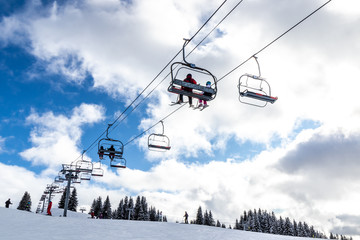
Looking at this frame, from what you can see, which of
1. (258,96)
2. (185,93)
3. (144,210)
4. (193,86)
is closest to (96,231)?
(185,93)

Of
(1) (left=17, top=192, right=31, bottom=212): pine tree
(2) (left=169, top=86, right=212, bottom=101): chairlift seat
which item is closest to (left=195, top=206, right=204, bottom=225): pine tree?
(1) (left=17, top=192, right=31, bottom=212): pine tree

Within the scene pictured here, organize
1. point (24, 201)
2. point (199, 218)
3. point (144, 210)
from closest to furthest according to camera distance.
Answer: point (24, 201), point (144, 210), point (199, 218)

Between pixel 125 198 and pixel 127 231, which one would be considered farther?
pixel 125 198

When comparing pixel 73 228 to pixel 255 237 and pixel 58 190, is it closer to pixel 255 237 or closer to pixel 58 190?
pixel 255 237

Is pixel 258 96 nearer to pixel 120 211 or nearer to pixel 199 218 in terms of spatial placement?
pixel 199 218

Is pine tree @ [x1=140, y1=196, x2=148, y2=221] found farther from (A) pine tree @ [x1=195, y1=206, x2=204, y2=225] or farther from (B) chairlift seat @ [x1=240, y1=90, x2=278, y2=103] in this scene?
(B) chairlift seat @ [x1=240, y1=90, x2=278, y2=103]

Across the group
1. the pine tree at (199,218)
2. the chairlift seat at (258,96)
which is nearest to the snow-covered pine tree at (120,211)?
the pine tree at (199,218)

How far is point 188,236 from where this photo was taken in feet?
52.4

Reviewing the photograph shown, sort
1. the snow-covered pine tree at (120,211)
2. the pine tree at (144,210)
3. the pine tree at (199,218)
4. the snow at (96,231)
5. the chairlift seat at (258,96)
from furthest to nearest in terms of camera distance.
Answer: the snow-covered pine tree at (120,211)
the pine tree at (199,218)
the pine tree at (144,210)
the snow at (96,231)
the chairlift seat at (258,96)

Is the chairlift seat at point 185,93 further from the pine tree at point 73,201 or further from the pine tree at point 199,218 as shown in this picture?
the pine tree at point 199,218

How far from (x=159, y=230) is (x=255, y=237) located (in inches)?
254

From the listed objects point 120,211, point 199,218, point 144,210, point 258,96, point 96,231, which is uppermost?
point 258,96

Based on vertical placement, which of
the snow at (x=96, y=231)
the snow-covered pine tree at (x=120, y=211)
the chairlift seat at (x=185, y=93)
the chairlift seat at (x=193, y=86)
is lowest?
the snow at (x=96, y=231)

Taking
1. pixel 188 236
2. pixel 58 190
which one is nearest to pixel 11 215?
pixel 188 236
